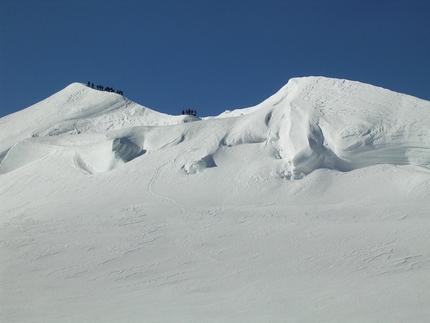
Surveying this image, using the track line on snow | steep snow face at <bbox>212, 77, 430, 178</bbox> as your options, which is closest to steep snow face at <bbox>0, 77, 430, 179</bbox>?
steep snow face at <bbox>212, 77, 430, 178</bbox>

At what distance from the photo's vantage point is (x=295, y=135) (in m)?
31.2

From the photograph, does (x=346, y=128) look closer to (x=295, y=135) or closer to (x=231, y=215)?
(x=295, y=135)

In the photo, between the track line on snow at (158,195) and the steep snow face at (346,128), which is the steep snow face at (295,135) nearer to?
the steep snow face at (346,128)

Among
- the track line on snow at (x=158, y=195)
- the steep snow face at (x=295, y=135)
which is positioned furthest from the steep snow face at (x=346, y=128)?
the track line on snow at (x=158, y=195)

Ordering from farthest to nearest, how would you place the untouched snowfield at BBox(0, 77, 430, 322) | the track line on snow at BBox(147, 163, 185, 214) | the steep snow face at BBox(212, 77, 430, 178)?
the steep snow face at BBox(212, 77, 430, 178)
the track line on snow at BBox(147, 163, 185, 214)
the untouched snowfield at BBox(0, 77, 430, 322)

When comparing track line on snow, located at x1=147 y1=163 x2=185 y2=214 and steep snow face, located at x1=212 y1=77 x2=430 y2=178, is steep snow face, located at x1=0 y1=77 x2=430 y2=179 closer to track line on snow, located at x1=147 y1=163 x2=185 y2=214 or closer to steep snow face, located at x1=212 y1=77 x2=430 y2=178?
steep snow face, located at x1=212 y1=77 x2=430 y2=178

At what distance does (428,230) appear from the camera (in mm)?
24516

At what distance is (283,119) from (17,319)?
61.0ft

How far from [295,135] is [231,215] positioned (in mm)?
6810

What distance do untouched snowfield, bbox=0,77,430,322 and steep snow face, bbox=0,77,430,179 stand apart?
0.10 m

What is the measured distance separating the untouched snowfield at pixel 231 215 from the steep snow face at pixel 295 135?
0.33ft

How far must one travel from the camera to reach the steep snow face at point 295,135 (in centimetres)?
3039

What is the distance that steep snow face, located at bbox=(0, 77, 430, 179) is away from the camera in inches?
1196

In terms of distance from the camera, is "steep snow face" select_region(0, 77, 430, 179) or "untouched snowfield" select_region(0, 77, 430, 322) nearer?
"untouched snowfield" select_region(0, 77, 430, 322)
